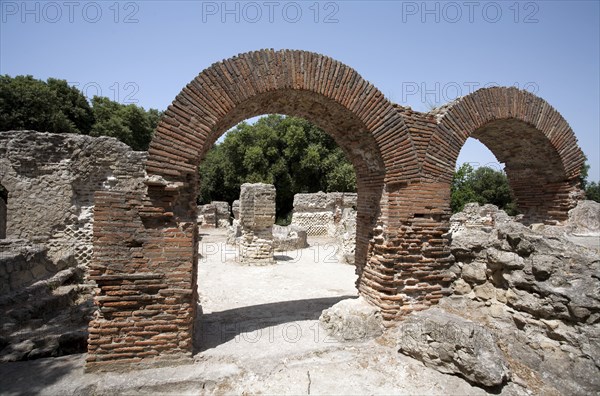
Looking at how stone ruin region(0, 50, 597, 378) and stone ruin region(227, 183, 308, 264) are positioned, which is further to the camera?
stone ruin region(227, 183, 308, 264)

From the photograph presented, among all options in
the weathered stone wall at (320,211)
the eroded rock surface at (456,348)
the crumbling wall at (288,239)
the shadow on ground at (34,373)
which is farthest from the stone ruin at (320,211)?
the shadow on ground at (34,373)

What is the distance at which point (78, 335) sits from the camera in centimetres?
447

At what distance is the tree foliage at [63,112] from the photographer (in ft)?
57.5

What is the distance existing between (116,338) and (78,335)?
53.5 inches

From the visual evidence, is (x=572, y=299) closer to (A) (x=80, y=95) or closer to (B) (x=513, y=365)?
(B) (x=513, y=365)

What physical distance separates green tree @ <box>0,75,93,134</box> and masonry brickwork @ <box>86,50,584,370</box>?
64.0ft

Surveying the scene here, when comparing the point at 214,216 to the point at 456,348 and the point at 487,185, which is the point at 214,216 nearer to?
the point at 456,348

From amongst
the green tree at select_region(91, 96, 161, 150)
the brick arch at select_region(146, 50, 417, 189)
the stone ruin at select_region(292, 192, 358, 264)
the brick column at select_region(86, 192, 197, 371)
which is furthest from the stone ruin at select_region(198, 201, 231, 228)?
the brick column at select_region(86, 192, 197, 371)

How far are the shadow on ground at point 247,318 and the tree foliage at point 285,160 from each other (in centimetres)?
1957

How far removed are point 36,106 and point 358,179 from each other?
2104cm

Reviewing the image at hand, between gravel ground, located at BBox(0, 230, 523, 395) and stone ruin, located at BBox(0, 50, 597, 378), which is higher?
stone ruin, located at BBox(0, 50, 597, 378)

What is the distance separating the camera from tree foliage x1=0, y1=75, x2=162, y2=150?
17531mm

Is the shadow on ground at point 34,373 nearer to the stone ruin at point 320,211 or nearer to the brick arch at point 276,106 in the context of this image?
the brick arch at point 276,106

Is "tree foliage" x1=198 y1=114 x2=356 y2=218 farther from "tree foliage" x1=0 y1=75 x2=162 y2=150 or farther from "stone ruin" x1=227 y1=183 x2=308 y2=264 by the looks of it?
"stone ruin" x1=227 y1=183 x2=308 y2=264
